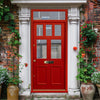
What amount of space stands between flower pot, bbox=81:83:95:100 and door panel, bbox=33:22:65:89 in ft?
2.61

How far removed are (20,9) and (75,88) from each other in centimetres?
301

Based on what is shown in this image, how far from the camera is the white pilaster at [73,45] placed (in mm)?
4988

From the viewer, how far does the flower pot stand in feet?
15.4

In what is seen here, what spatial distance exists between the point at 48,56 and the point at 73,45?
2.92 feet

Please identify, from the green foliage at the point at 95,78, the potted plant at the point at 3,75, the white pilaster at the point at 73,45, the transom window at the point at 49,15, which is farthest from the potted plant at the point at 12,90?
the green foliage at the point at 95,78

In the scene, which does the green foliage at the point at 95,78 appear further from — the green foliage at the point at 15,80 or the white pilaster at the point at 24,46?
the green foliage at the point at 15,80

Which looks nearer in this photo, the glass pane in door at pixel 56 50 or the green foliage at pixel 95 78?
the green foliage at pixel 95 78

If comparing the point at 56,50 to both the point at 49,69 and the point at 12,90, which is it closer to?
the point at 49,69

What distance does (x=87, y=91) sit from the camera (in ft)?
15.3

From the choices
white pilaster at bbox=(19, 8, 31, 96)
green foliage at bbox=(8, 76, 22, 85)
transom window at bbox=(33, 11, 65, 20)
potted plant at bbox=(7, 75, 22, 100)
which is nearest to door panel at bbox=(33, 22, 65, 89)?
transom window at bbox=(33, 11, 65, 20)

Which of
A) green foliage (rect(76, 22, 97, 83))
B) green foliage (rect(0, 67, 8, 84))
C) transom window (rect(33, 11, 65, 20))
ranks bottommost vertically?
green foliage (rect(0, 67, 8, 84))

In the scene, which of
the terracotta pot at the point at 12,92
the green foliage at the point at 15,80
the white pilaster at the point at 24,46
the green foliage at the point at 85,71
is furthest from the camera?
the white pilaster at the point at 24,46

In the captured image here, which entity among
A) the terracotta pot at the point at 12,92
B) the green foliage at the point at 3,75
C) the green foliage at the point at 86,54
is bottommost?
the terracotta pot at the point at 12,92

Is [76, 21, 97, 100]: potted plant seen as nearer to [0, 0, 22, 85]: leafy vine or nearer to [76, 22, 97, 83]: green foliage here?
[76, 22, 97, 83]: green foliage
